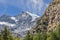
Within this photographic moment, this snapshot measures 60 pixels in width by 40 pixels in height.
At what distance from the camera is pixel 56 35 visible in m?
103

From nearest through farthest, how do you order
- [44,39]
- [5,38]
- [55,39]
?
[5,38], [55,39], [44,39]

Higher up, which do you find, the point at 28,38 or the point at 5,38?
the point at 28,38

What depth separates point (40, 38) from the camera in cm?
12231

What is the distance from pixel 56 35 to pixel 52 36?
189 cm

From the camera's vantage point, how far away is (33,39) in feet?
407

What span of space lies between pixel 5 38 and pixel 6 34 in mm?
1259

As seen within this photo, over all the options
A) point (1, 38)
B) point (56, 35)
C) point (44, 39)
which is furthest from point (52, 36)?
point (1, 38)

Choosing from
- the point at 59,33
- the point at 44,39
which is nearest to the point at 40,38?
the point at 44,39

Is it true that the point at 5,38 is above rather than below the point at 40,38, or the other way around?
below

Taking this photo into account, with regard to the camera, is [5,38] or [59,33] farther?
[59,33]

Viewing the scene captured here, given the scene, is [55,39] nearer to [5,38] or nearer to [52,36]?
[52,36]

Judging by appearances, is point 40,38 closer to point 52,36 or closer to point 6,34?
point 52,36

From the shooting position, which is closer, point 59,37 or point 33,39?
point 59,37

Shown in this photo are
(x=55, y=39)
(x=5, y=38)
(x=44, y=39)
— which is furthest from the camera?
(x=44, y=39)
